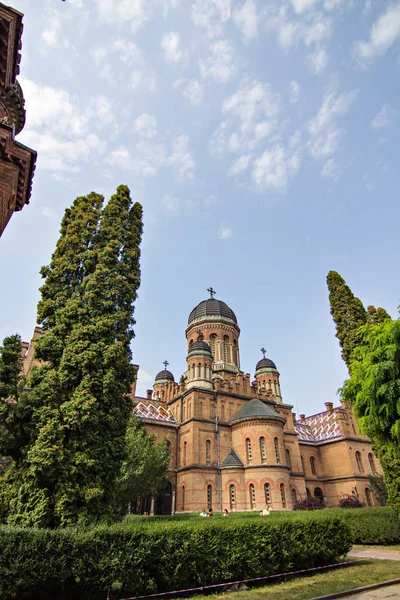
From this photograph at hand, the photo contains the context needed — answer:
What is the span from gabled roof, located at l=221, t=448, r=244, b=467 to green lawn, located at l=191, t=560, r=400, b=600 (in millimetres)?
19768

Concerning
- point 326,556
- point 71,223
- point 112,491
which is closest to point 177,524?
point 112,491

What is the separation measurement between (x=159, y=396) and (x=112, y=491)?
34.9 metres

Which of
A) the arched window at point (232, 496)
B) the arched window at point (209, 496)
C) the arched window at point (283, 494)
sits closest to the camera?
the arched window at point (283, 494)

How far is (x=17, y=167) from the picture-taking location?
1071 centimetres

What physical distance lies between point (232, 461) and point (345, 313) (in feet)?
54.8

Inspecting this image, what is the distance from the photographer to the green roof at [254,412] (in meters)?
31.5

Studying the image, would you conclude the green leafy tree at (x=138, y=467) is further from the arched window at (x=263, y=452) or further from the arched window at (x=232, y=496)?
the arched window at (x=263, y=452)

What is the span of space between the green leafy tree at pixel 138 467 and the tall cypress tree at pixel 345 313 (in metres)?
14.3

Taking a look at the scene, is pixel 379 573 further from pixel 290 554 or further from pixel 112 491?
pixel 112 491

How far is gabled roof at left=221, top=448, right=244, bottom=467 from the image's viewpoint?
3042 centimetres

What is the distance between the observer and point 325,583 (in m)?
9.20

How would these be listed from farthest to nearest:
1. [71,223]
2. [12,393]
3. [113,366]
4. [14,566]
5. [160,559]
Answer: [71,223]
[113,366]
[12,393]
[160,559]
[14,566]

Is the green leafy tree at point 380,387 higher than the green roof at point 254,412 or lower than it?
lower

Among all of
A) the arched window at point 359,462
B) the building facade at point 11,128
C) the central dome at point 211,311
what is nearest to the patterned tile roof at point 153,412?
the central dome at point 211,311
